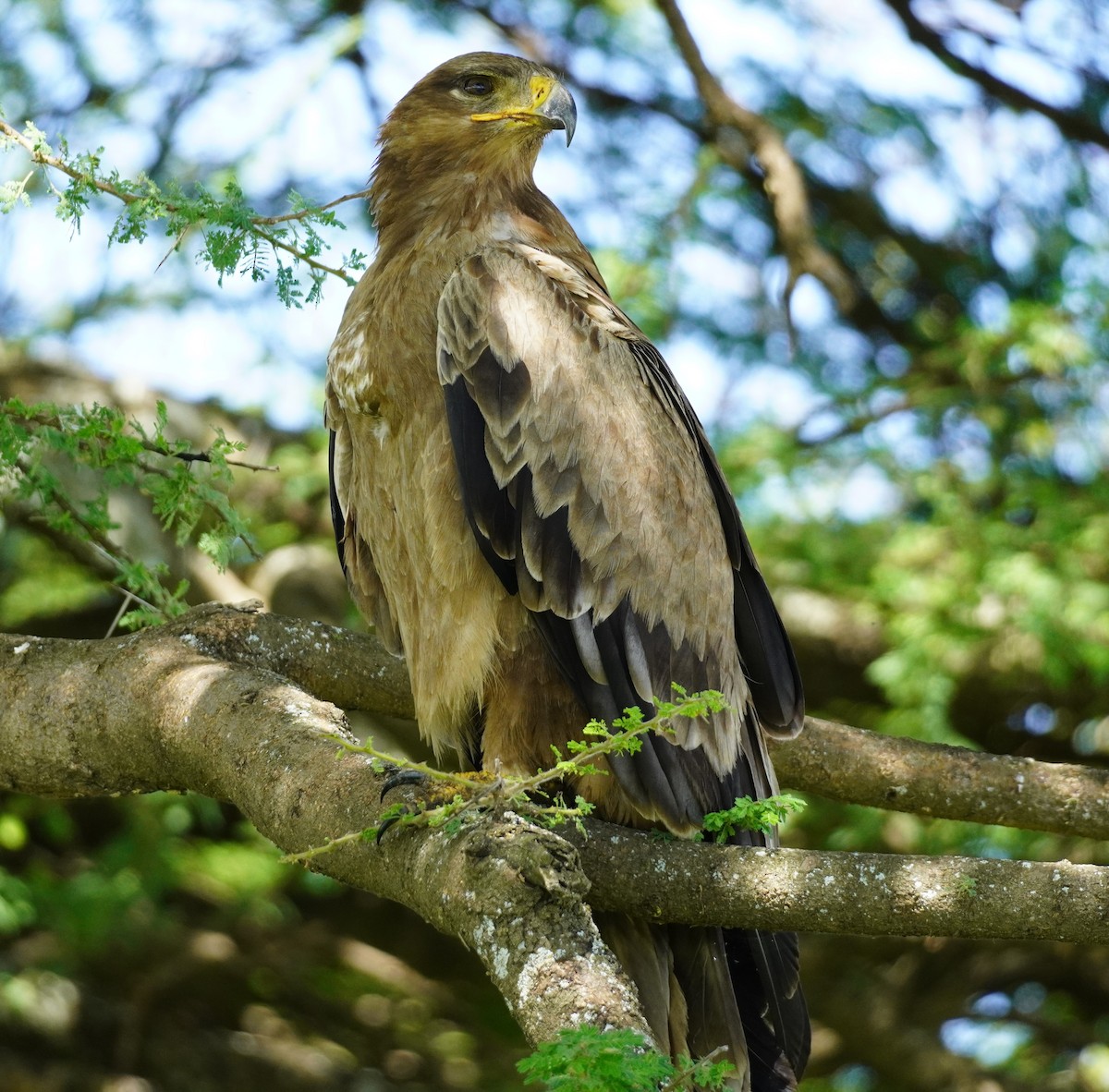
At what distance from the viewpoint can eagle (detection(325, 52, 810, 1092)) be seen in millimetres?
3582

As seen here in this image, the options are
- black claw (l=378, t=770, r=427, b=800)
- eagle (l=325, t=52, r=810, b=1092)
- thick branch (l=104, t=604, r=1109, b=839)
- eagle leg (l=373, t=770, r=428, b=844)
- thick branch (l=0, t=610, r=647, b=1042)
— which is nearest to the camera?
thick branch (l=0, t=610, r=647, b=1042)

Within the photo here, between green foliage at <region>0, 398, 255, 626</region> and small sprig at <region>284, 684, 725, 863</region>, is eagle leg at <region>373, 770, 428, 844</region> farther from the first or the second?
green foliage at <region>0, 398, 255, 626</region>

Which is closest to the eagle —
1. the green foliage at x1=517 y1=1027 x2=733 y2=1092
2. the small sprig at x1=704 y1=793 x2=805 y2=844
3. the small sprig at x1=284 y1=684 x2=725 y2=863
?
the small sprig at x1=704 y1=793 x2=805 y2=844

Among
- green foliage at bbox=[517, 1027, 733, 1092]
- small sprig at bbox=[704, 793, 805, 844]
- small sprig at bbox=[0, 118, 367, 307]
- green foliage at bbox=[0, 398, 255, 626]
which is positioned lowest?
small sprig at bbox=[704, 793, 805, 844]

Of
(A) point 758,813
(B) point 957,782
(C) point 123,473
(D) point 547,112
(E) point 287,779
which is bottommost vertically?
(B) point 957,782

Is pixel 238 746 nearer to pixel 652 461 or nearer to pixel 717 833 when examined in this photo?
pixel 717 833

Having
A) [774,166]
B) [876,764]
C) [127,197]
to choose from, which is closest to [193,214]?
[127,197]

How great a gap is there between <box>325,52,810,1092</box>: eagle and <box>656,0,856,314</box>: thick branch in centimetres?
224

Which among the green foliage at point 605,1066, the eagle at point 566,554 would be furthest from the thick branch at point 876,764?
the green foliage at point 605,1066

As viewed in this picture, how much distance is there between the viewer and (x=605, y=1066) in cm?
191

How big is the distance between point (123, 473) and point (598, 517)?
4.10 feet

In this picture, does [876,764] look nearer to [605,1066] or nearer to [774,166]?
[605,1066]

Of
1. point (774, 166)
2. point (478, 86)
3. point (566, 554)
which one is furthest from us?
point (774, 166)

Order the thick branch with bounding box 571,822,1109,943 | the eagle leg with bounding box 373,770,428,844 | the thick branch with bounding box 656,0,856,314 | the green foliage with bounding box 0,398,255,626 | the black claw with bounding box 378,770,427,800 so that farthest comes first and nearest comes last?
the thick branch with bounding box 656,0,856,314, the green foliage with bounding box 0,398,255,626, the black claw with bounding box 378,770,427,800, the eagle leg with bounding box 373,770,428,844, the thick branch with bounding box 571,822,1109,943
